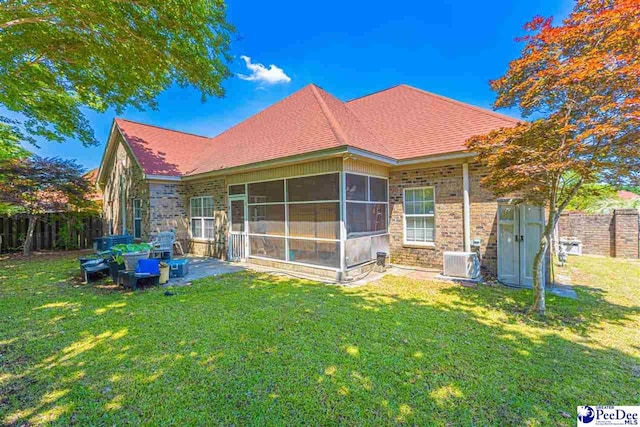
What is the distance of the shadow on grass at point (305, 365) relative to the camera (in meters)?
2.61

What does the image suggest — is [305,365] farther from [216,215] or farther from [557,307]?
[216,215]

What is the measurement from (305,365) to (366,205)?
559cm

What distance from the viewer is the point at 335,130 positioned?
7.89 meters

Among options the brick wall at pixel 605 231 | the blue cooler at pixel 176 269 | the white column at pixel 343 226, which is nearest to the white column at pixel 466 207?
the white column at pixel 343 226

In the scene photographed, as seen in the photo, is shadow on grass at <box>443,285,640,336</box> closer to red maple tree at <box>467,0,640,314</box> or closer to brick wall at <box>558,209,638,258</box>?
red maple tree at <box>467,0,640,314</box>

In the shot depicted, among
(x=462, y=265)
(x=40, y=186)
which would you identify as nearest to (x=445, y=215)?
(x=462, y=265)

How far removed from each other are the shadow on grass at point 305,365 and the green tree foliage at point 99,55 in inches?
234

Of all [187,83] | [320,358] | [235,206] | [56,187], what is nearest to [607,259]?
[320,358]

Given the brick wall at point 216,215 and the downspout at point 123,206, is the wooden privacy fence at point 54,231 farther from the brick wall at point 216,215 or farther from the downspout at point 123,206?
the brick wall at point 216,215

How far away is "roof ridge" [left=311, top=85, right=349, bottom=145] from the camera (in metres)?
7.31

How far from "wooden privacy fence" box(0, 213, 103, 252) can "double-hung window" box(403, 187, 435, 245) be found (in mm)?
17239

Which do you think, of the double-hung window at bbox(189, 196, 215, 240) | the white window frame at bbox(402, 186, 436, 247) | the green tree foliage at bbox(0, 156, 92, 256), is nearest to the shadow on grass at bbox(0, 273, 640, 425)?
the white window frame at bbox(402, 186, 436, 247)

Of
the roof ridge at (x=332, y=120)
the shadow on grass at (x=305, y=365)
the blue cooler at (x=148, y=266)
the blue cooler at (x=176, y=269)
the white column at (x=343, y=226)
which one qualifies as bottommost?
the shadow on grass at (x=305, y=365)

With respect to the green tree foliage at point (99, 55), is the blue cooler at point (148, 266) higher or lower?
lower
